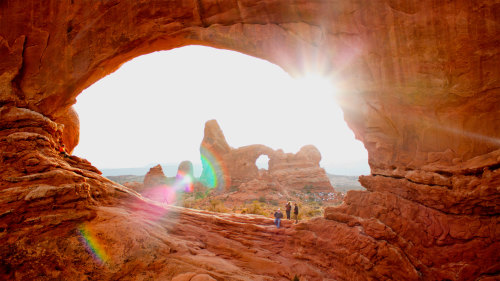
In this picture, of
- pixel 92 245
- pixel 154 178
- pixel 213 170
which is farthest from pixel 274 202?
pixel 92 245

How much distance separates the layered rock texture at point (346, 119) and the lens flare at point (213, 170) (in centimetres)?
2780

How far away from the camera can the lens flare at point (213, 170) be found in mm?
37844

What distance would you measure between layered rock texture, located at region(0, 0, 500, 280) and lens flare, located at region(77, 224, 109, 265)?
1.2 inches

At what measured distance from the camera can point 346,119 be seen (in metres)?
10.3

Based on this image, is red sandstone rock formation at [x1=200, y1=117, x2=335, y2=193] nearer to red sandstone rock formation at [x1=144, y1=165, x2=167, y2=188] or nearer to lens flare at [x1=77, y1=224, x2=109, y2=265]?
red sandstone rock formation at [x1=144, y1=165, x2=167, y2=188]

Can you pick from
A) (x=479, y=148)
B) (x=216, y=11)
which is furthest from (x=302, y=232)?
(x=216, y=11)

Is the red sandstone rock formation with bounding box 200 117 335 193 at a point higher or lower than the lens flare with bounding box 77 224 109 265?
higher

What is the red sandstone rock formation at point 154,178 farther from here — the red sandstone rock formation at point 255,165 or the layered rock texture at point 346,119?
the layered rock texture at point 346,119

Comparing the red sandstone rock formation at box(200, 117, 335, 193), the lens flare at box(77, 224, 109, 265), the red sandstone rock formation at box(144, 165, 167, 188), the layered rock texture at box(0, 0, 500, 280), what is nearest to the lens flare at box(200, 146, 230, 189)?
the red sandstone rock formation at box(200, 117, 335, 193)

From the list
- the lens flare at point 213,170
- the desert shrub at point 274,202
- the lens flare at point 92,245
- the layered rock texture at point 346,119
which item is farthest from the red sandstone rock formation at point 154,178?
the lens flare at point 92,245

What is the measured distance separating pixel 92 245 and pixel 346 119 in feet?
32.8

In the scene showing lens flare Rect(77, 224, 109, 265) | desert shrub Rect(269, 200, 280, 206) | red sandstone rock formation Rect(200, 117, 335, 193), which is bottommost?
desert shrub Rect(269, 200, 280, 206)

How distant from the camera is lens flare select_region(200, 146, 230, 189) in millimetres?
37844

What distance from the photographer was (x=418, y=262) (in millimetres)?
6840
